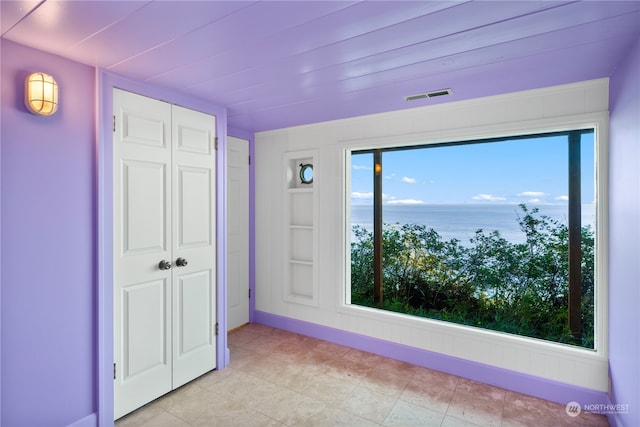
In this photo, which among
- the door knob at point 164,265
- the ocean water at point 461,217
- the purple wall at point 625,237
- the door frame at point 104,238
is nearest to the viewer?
the purple wall at point 625,237

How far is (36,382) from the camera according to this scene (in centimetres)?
181

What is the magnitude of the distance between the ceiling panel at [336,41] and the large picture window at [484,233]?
909mm

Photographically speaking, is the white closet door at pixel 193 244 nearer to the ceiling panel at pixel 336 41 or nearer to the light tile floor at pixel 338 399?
the light tile floor at pixel 338 399

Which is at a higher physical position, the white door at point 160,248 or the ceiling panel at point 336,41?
the ceiling panel at point 336,41

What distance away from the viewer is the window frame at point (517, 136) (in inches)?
88.1

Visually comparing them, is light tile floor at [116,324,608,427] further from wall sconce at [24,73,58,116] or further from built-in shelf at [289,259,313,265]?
wall sconce at [24,73,58,116]

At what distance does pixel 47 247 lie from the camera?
1849mm

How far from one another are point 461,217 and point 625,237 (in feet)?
5.92

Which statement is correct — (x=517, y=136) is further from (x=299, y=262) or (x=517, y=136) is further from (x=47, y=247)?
(x=47, y=247)

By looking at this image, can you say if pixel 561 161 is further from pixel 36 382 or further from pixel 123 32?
pixel 36 382

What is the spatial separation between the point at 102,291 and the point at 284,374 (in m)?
1.54

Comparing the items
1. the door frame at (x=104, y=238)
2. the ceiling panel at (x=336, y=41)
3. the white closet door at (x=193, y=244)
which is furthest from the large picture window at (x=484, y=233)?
the door frame at (x=104, y=238)

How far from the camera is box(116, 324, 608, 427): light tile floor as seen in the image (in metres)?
2.19

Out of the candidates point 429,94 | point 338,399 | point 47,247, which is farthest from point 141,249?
point 429,94
